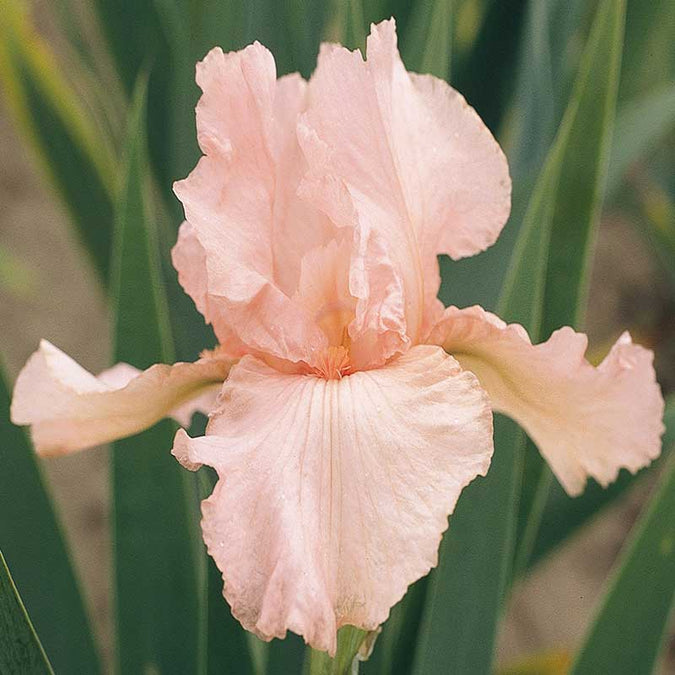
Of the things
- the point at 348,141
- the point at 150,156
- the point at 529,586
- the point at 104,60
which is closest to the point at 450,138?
the point at 348,141

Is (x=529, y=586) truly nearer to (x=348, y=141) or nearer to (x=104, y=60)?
(x=104, y=60)

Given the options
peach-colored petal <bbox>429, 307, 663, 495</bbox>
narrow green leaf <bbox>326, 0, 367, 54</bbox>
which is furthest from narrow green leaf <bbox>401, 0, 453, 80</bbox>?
peach-colored petal <bbox>429, 307, 663, 495</bbox>

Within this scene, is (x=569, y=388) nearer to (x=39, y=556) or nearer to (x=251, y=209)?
(x=251, y=209)

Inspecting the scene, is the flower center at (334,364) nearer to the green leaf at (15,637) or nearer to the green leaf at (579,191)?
the green leaf at (15,637)

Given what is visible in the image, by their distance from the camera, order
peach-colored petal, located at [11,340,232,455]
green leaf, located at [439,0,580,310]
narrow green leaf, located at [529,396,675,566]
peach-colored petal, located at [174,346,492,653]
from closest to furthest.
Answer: peach-colored petal, located at [174,346,492,653]
peach-colored petal, located at [11,340,232,455]
green leaf, located at [439,0,580,310]
narrow green leaf, located at [529,396,675,566]

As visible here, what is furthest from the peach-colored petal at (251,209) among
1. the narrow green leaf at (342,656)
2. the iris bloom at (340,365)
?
the narrow green leaf at (342,656)

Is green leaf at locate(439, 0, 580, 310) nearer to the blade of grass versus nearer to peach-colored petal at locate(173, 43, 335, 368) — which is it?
the blade of grass
